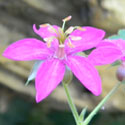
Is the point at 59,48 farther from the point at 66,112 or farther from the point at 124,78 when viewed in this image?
the point at 66,112

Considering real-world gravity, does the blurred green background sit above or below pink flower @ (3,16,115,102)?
below

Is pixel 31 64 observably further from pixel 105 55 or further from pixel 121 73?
pixel 105 55

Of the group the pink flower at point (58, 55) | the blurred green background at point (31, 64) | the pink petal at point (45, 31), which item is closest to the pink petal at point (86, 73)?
the pink flower at point (58, 55)

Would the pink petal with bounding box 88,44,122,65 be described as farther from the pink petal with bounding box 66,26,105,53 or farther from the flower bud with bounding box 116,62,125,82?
the flower bud with bounding box 116,62,125,82

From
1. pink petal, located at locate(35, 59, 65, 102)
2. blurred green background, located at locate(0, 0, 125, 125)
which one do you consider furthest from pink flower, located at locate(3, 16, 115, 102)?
blurred green background, located at locate(0, 0, 125, 125)

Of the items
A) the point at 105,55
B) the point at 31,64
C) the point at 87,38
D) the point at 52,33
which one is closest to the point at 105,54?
the point at 105,55
